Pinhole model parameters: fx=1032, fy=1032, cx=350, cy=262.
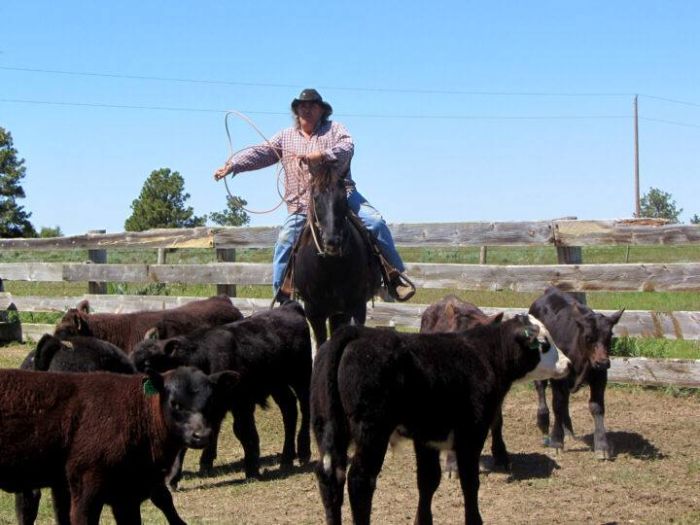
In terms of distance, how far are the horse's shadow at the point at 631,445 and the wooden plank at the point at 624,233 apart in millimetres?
3196

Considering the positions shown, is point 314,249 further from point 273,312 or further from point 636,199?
point 636,199

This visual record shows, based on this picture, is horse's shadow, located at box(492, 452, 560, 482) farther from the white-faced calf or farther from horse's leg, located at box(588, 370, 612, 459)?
the white-faced calf

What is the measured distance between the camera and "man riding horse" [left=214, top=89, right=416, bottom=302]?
10.9m

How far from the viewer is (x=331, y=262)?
10289 millimetres

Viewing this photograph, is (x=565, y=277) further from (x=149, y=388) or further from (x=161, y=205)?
(x=161, y=205)

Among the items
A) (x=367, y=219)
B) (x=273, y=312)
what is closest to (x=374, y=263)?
(x=367, y=219)

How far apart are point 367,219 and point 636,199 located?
6072 centimetres

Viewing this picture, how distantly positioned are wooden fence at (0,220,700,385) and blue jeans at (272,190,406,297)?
304cm

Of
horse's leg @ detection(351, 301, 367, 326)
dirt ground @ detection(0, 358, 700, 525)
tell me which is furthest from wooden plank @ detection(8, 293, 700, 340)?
horse's leg @ detection(351, 301, 367, 326)

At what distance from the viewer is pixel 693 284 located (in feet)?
40.7

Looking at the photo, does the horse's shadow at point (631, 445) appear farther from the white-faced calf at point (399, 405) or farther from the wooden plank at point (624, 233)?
the wooden plank at point (624, 233)

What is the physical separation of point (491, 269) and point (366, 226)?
3.38m

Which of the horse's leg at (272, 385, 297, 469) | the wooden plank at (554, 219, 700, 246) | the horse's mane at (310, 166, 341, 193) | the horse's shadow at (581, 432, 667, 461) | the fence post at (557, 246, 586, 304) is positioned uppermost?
the horse's mane at (310, 166, 341, 193)

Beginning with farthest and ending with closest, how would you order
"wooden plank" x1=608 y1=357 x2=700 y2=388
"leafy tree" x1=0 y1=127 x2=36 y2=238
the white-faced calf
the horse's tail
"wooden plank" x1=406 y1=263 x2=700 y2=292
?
"leafy tree" x1=0 y1=127 x2=36 y2=238 < "wooden plank" x1=406 y1=263 x2=700 y2=292 < "wooden plank" x1=608 y1=357 x2=700 y2=388 < the horse's tail < the white-faced calf
